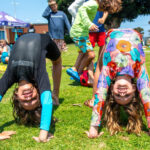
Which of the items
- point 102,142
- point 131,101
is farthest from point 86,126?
point 131,101

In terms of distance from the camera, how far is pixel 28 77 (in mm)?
2914

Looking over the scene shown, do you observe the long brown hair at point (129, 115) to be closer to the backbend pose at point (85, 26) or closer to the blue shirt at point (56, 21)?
the backbend pose at point (85, 26)

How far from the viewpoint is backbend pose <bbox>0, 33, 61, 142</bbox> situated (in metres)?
2.73

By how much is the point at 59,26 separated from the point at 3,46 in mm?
3591

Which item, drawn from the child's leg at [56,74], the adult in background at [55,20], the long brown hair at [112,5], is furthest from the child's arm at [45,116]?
the adult in background at [55,20]

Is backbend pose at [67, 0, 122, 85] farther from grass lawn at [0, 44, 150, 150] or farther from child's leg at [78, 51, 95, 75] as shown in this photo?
grass lawn at [0, 44, 150, 150]

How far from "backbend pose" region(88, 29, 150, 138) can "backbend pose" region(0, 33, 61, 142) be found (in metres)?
0.63

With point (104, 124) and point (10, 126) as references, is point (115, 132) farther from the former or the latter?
point (10, 126)

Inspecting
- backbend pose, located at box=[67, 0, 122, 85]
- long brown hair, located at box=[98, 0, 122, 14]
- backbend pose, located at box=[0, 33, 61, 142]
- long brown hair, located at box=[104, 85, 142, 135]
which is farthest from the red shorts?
long brown hair, located at box=[104, 85, 142, 135]

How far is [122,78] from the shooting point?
9.38 ft

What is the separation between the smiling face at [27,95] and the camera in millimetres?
2746

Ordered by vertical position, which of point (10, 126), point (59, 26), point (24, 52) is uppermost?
point (59, 26)

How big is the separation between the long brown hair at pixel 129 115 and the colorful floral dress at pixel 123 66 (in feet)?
0.59

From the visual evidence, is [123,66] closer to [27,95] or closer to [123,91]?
[123,91]
